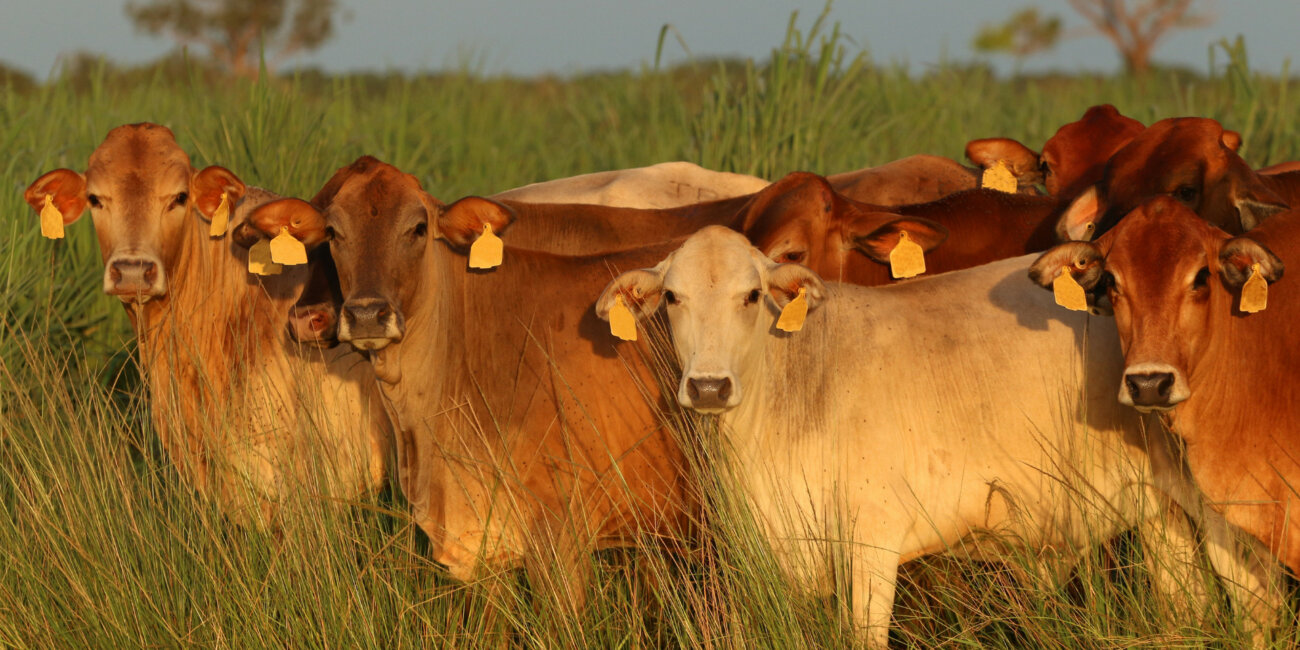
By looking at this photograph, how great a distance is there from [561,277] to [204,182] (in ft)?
5.44

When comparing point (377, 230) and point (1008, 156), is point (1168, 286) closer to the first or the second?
point (377, 230)

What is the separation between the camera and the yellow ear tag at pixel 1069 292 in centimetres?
420

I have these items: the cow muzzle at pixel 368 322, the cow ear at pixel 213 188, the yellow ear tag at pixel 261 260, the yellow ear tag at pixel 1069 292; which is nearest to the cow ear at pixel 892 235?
the yellow ear tag at pixel 1069 292

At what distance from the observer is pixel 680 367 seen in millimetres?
4574

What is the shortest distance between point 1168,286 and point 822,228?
6.23 ft

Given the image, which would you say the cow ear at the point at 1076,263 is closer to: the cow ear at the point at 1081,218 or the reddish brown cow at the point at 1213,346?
the reddish brown cow at the point at 1213,346

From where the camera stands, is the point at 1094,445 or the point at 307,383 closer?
the point at 1094,445

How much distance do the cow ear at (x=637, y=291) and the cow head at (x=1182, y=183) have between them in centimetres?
167

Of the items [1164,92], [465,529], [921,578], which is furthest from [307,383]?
[1164,92]

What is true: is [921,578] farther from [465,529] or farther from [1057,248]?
[465,529]

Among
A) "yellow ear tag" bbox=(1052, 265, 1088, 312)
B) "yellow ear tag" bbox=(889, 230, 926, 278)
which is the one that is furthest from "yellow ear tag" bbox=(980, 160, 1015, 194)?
"yellow ear tag" bbox=(1052, 265, 1088, 312)

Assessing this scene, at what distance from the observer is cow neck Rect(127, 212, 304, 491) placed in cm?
539

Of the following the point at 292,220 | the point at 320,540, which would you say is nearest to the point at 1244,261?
the point at 320,540

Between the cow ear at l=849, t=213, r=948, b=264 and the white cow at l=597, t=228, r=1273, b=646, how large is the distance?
773 mm
